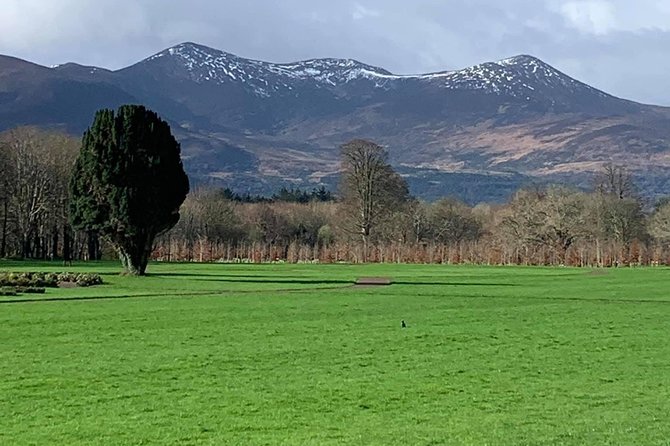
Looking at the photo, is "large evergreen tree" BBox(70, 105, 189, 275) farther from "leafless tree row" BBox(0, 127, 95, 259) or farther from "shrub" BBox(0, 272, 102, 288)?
"leafless tree row" BBox(0, 127, 95, 259)

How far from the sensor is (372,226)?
9175 centimetres

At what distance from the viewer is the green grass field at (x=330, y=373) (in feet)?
42.4

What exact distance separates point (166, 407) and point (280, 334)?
9.93 m

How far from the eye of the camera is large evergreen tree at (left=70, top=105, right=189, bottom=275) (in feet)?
168

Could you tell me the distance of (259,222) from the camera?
11112 cm

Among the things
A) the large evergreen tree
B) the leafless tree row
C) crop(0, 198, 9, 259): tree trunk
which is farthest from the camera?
the leafless tree row

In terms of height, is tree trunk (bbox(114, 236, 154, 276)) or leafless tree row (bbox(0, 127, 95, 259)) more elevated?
leafless tree row (bbox(0, 127, 95, 259))

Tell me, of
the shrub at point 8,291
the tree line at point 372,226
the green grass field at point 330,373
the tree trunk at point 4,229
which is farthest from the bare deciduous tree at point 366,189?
the green grass field at point 330,373

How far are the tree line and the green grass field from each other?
4924 centimetres

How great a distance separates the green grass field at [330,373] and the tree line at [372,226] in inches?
1939

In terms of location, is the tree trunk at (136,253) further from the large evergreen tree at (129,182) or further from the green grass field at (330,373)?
the green grass field at (330,373)

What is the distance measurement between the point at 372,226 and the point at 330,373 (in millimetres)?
74023

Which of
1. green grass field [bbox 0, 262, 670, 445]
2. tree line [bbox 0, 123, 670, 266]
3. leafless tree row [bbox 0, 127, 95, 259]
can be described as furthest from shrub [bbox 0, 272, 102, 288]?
leafless tree row [bbox 0, 127, 95, 259]

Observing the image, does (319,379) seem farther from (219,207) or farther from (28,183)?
(219,207)
